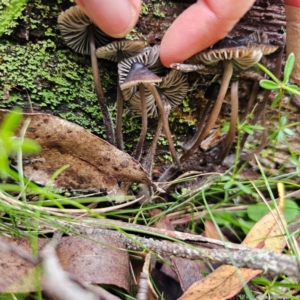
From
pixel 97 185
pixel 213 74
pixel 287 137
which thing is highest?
pixel 213 74

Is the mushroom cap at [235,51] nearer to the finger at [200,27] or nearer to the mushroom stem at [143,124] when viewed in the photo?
the finger at [200,27]

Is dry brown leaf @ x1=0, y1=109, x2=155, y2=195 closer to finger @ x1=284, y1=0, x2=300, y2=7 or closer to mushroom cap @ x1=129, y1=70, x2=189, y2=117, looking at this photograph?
mushroom cap @ x1=129, y1=70, x2=189, y2=117

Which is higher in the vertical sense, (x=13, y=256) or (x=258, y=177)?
(x=13, y=256)

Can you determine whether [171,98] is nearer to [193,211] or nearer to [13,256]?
[193,211]

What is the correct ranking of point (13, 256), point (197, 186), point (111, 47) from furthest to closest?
point (197, 186)
point (111, 47)
point (13, 256)

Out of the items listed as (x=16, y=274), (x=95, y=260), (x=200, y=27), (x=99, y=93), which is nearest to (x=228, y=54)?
(x=200, y=27)

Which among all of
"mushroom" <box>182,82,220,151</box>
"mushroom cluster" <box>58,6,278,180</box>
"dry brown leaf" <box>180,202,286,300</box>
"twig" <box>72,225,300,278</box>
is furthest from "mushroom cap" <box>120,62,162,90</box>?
"dry brown leaf" <box>180,202,286,300</box>

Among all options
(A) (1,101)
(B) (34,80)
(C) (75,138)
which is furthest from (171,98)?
(A) (1,101)

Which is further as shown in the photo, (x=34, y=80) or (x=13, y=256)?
(x=34, y=80)
